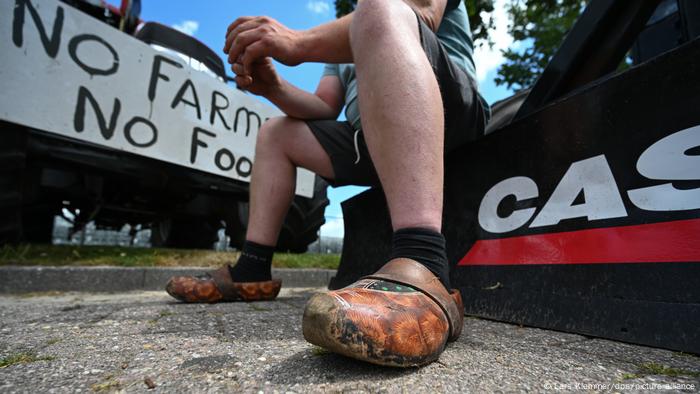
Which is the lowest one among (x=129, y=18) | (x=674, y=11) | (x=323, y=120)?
(x=323, y=120)

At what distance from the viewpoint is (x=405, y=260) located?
0.79 metres

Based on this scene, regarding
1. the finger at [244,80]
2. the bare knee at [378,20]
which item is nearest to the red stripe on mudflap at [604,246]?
the bare knee at [378,20]

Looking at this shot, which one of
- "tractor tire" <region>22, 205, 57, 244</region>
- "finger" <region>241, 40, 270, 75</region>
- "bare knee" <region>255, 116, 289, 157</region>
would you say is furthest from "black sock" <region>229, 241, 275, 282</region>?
"tractor tire" <region>22, 205, 57, 244</region>

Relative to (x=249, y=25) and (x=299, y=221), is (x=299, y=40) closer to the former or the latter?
(x=249, y=25)

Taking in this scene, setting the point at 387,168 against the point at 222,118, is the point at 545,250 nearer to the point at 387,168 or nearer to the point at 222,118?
the point at 387,168

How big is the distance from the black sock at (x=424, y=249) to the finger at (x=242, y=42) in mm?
722

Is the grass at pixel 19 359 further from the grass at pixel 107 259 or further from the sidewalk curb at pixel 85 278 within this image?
the grass at pixel 107 259

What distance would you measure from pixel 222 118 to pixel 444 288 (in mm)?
2838

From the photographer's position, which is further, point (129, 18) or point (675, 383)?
point (129, 18)

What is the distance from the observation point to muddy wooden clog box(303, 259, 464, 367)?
604mm

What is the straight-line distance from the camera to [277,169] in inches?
63.0

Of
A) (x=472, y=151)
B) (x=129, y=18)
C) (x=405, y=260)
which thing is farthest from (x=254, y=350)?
(x=129, y=18)

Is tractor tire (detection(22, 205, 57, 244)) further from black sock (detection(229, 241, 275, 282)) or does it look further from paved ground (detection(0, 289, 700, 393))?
paved ground (detection(0, 289, 700, 393))

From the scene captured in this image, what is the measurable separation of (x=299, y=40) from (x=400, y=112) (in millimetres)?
420
